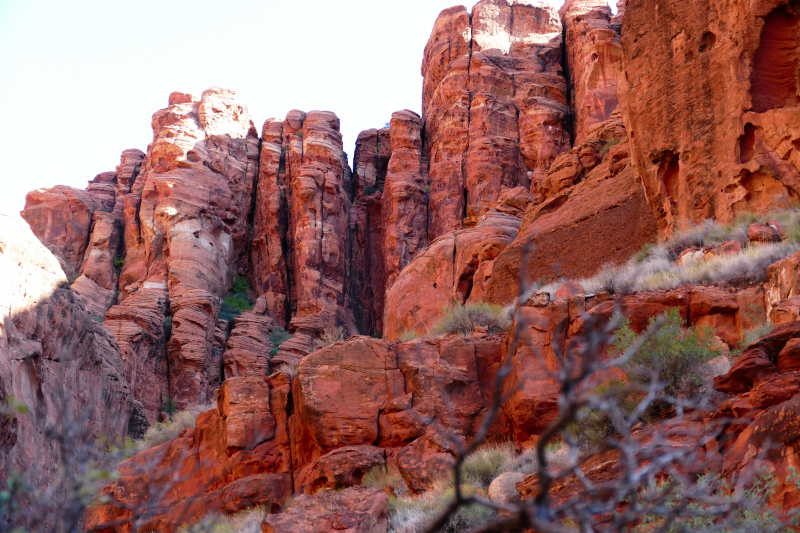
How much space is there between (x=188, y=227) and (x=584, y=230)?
93.6 feet

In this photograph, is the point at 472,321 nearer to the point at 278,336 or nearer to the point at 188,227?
the point at 278,336

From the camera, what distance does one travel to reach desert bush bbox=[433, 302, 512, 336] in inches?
568

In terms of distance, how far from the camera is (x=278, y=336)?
39188mm

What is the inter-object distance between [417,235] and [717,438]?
118 feet

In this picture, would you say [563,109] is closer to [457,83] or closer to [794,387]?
[457,83]

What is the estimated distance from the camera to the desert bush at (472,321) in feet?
47.3

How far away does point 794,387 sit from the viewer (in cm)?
665

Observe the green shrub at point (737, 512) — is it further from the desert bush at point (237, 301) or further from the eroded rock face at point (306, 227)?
the desert bush at point (237, 301)

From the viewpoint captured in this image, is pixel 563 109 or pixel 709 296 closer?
pixel 709 296

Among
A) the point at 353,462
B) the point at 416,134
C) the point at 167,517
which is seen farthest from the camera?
the point at 416,134

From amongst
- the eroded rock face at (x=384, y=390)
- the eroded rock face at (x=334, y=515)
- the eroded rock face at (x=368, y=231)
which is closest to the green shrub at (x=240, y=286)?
the eroded rock face at (x=368, y=231)

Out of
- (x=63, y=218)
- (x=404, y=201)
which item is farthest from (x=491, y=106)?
(x=63, y=218)

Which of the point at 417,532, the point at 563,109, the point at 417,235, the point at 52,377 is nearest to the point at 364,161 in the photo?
the point at 417,235

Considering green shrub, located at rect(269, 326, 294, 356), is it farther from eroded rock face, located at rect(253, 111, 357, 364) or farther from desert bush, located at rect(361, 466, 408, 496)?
desert bush, located at rect(361, 466, 408, 496)
